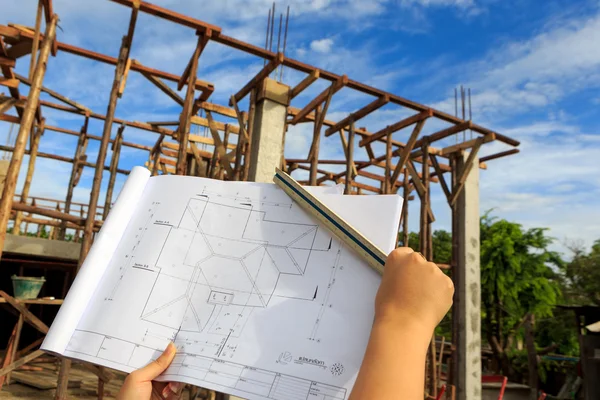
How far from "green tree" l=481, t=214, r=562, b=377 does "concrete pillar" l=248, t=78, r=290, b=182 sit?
14.1 m

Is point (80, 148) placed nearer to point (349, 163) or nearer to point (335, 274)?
point (349, 163)

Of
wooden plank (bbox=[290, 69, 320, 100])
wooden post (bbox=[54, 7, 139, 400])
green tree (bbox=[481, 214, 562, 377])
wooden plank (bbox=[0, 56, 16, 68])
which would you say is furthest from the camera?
green tree (bbox=[481, 214, 562, 377])

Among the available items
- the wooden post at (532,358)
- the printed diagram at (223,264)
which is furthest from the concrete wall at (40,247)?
the wooden post at (532,358)

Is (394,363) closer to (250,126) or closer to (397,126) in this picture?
(250,126)

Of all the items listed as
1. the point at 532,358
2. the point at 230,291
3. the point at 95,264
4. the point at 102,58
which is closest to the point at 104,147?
the point at 102,58

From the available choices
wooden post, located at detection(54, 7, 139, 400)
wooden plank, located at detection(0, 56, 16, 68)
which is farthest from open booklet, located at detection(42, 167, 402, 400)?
wooden plank, located at detection(0, 56, 16, 68)

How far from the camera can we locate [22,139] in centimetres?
533

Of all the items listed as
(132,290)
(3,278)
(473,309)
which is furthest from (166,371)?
(3,278)

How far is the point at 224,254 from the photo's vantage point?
1.42 metres

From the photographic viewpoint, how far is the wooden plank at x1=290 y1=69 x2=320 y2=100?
6518 mm

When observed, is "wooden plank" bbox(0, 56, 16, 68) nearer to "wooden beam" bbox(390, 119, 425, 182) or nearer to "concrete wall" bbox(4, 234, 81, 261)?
"concrete wall" bbox(4, 234, 81, 261)

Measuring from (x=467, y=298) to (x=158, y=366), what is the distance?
27.6 ft

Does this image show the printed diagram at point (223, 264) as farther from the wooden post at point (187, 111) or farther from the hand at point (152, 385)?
the wooden post at point (187, 111)

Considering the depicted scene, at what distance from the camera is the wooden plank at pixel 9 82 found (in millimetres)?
7441
